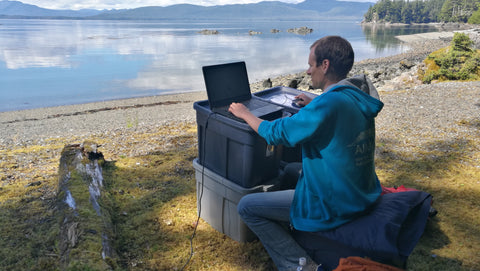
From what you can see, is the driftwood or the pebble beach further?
the pebble beach

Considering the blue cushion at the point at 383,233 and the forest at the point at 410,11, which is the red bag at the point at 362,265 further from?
the forest at the point at 410,11

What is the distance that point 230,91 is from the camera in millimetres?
3477

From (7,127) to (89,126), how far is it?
11.3 feet

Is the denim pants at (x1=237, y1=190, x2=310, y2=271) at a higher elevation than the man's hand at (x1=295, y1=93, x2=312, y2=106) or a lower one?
lower

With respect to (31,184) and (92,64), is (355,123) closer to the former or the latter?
(31,184)

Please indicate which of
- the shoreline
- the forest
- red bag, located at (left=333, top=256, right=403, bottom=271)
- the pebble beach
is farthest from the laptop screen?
the forest

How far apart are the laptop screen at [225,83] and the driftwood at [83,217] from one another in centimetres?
165

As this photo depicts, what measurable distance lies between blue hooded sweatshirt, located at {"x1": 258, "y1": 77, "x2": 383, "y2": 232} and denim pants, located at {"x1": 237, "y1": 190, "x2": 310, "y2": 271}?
0.73ft

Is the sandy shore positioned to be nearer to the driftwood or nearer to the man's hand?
the driftwood

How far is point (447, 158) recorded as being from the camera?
5539 mm

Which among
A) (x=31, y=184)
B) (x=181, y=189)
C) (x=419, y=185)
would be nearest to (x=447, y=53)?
(x=419, y=185)

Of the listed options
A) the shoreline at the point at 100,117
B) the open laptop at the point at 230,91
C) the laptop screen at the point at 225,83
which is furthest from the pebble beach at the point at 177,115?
the laptop screen at the point at 225,83

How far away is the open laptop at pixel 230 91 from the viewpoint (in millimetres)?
3232

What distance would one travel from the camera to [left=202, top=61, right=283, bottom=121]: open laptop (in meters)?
3.23
